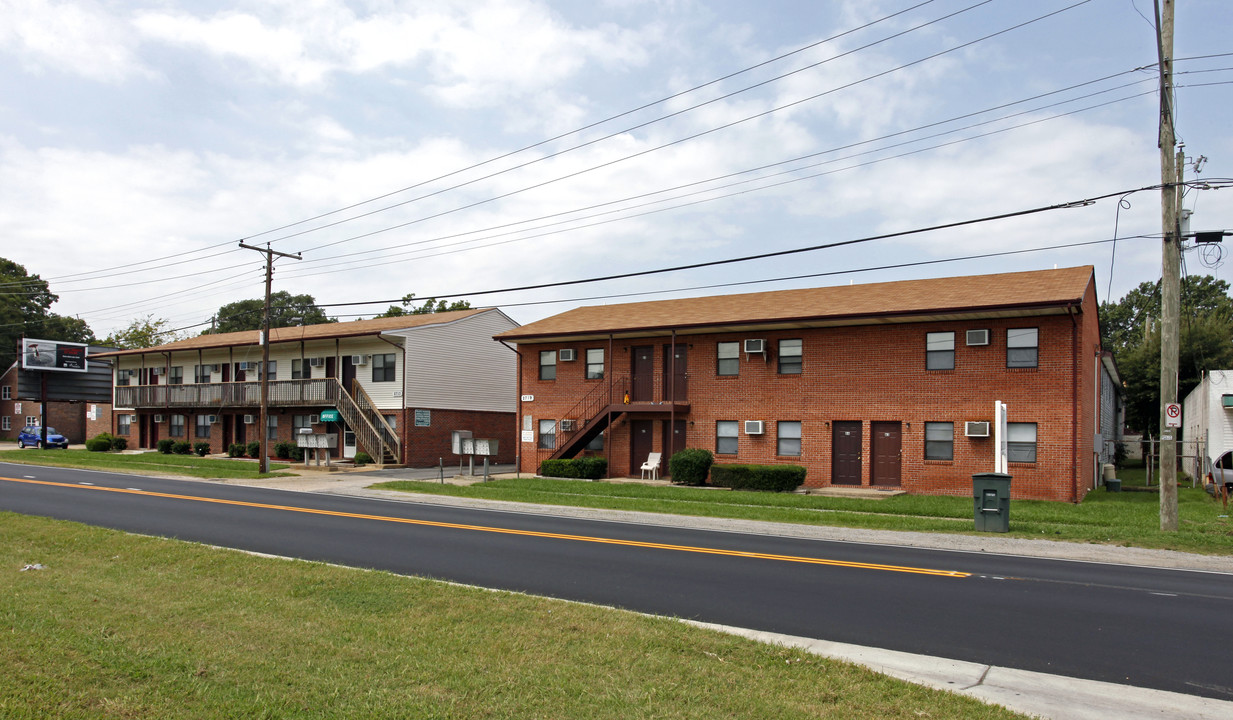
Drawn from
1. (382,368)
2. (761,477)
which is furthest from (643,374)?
(382,368)

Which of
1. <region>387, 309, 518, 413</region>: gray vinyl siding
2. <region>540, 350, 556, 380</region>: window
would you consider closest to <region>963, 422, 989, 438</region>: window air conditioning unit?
<region>540, 350, 556, 380</region>: window

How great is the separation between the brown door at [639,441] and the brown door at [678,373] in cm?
149

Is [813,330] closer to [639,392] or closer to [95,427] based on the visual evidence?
[639,392]

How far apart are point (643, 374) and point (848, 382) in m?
8.01

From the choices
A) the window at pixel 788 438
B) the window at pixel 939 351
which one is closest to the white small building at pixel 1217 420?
the window at pixel 939 351

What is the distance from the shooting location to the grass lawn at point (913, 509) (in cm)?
1581

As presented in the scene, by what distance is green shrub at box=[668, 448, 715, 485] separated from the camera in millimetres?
27375

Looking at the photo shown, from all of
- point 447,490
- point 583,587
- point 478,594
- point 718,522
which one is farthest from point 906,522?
point 447,490

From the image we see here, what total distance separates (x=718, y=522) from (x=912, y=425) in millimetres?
10380

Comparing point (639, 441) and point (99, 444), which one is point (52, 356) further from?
point (639, 441)

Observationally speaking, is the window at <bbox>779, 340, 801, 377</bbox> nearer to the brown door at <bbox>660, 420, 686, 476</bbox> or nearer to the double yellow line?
the brown door at <bbox>660, 420, 686, 476</bbox>

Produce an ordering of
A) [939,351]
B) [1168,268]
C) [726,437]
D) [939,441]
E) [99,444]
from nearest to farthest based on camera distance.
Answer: [1168,268] → [939,441] → [939,351] → [726,437] → [99,444]

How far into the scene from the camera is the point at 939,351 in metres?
25.1

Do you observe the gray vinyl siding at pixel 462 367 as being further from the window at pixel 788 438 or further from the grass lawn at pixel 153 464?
the window at pixel 788 438
